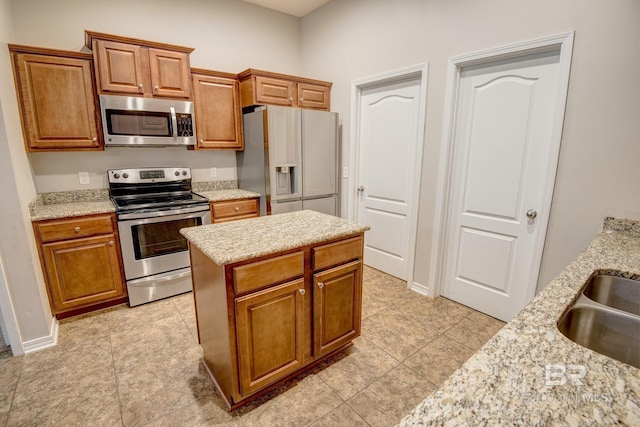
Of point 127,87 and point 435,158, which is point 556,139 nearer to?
point 435,158

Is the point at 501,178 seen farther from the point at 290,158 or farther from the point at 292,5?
the point at 292,5

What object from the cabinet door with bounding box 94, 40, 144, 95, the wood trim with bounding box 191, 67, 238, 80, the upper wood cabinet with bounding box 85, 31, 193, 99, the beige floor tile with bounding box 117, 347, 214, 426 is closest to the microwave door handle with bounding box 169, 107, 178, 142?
the upper wood cabinet with bounding box 85, 31, 193, 99

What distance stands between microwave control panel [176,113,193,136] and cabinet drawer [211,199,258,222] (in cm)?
75

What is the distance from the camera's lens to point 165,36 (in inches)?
123

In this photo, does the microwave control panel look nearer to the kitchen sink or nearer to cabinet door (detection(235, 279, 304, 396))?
cabinet door (detection(235, 279, 304, 396))

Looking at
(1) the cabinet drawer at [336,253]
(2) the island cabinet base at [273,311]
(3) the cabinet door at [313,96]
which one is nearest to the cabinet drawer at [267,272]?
(2) the island cabinet base at [273,311]

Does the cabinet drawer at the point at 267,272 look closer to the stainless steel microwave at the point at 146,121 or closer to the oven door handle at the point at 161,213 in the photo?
the oven door handle at the point at 161,213

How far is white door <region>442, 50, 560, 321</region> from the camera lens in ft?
7.04

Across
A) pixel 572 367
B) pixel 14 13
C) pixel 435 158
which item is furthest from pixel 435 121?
pixel 14 13

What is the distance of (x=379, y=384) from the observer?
1.86m

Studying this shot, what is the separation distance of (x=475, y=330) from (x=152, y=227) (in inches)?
111

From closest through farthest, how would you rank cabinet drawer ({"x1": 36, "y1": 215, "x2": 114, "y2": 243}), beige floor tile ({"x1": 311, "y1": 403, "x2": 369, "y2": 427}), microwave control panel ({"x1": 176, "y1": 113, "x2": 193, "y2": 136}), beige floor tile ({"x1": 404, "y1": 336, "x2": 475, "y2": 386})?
beige floor tile ({"x1": 311, "y1": 403, "x2": 369, "y2": 427}), beige floor tile ({"x1": 404, "y1": 336, "x2": 475, "y2": 386}), cabinet drawer ({"x1": 36, "y1": 215, "x2": 114, "y2": 243}), microwave control panel ({"x1": 176, "y1": 113, "x2": 193, "y2": 136})

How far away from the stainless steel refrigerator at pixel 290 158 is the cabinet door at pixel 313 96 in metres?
0.29

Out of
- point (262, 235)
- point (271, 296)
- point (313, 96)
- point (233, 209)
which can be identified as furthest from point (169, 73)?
point (271, 296)
